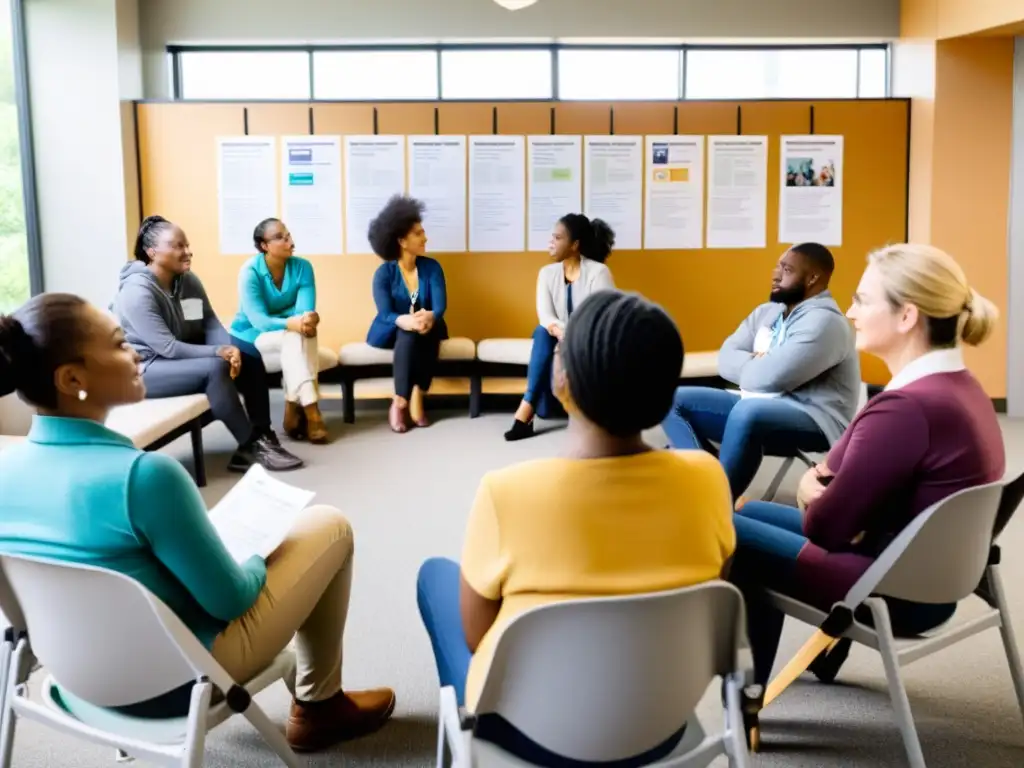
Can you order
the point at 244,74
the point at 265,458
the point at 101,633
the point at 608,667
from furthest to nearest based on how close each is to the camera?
the point at 244,74, the point at 265,458, the point at 101,633, the point at 608,667

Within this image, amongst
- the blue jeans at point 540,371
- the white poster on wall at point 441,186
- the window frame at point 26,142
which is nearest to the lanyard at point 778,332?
the blue jeans at point 540,371

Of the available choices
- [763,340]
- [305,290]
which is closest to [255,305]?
[305,290]

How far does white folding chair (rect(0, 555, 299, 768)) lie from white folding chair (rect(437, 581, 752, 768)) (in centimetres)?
45

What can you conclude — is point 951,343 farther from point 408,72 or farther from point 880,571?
point 408,72

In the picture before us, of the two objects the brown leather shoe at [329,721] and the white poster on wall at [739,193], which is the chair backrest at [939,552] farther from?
the white poster on wall at [739,193]

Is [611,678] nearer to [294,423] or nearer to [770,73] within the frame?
[294,423]

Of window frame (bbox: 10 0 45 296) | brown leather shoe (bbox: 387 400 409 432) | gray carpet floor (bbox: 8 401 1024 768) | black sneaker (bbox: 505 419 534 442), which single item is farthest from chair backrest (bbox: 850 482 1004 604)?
window frame (bbox: 10 0 45 296)

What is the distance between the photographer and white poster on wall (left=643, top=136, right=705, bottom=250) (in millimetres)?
6844

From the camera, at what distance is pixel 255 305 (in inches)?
230

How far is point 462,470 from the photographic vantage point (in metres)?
5.16

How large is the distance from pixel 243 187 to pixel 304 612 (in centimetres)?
528

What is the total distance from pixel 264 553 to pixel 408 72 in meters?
5.58

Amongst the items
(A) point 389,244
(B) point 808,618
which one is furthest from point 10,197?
(B) point 808,618

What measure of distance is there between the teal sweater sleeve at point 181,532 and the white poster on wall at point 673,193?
5559 millimetres
